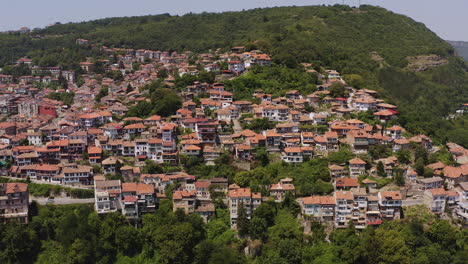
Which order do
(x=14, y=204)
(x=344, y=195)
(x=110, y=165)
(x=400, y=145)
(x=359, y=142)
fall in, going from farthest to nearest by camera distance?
(x=400, y=145) < (x=359, y=142) < (x=110, y=165) < (x=344, y=195) < (x=14, y=204)

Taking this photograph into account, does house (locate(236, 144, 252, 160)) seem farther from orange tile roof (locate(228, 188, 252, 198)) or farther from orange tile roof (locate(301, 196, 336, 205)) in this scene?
orange tile roof (locate(301, 196, 336, 205))

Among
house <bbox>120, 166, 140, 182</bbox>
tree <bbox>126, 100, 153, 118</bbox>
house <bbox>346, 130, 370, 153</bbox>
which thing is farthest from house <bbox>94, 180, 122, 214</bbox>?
house <bbox>346, 130, 370, 153</bbox>

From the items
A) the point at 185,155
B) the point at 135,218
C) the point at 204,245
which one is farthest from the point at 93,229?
the point at 185,155

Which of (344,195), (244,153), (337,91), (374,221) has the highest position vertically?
(337,91)

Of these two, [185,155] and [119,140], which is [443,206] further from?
[119,140]

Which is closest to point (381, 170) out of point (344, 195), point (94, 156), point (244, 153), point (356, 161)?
point (356, 161)

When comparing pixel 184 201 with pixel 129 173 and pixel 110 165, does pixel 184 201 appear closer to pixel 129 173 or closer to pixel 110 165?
pixel 129 173
